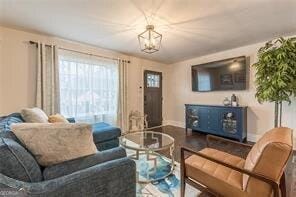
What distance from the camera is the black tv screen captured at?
13.5ft

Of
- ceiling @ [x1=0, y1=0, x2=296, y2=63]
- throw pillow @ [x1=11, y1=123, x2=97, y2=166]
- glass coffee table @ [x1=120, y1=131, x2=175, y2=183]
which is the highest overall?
ceiling @ [x1=0, y1=0, x2=296, y2=63]

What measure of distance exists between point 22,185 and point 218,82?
4538mm

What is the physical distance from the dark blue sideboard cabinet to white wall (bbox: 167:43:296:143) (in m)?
0.25

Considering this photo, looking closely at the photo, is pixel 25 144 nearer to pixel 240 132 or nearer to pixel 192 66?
pixel 240 132

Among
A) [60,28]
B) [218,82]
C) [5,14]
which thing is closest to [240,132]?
[218,82]

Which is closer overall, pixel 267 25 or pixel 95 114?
pixel 267 25

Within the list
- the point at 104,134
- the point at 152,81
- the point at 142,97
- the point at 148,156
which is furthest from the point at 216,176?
the point at 152,81

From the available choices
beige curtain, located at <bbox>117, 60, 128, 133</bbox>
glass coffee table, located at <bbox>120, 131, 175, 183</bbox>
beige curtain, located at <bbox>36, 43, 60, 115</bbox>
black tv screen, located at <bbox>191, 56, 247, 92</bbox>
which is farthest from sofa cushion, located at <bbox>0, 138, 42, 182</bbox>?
black tv screen, located at <bbox>191, 56, 247, 92</bbox>

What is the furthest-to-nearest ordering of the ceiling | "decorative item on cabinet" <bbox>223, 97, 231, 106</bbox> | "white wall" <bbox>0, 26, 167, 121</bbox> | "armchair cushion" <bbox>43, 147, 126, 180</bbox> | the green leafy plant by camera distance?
"decorative item on cabinet" <bbox>223, 97, 231, 106</bbox>
"white wall" <bbox>0, 26, 167, 121</bbox>
the green leafy plant
the ceiling
"armchair cushion" <bbox>43, 147, 126, 180</bbox>

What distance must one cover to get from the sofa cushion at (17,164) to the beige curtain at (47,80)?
2.51 m

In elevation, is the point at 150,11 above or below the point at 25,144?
above

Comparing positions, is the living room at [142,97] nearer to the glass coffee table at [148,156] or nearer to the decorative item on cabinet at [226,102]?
the glass coffee table at [148,156]

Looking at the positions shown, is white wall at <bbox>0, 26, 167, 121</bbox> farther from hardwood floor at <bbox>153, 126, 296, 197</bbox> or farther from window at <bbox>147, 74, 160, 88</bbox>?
hardwood floor at <bbox>153, 126, 296, 197</bbox>

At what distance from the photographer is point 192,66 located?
205 inches
